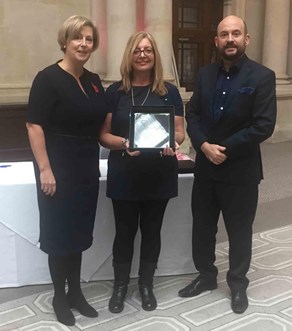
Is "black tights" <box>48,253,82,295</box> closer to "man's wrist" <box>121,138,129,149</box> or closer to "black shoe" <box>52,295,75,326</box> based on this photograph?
"black shoe" <box>52,295,75,326</box>

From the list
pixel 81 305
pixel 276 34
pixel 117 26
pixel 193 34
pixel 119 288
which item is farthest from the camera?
pixel 276 34

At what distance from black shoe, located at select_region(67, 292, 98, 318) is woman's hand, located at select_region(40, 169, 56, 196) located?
778 mm

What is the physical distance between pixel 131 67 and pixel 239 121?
744 millimetres

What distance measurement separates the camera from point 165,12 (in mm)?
7551

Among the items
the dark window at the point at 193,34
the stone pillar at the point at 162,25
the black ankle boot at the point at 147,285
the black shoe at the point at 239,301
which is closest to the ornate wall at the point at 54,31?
the stone pillar at the point at 162,25

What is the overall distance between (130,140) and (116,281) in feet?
3.32

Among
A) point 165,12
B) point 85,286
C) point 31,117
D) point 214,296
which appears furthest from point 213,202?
point 165,12

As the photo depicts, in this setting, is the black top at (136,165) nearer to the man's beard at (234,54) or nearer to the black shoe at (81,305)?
the man's beard at (234,54)

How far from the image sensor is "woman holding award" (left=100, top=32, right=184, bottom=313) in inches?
112

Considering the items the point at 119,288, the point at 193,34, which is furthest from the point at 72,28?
the point at 193,34

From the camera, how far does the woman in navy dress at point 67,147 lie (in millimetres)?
2609

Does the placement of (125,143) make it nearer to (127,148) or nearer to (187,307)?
(127,148)

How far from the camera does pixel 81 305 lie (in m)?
3.01

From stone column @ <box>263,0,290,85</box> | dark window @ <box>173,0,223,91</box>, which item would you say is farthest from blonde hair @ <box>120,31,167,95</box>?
stone column @ <box>263,0,290,85</box>
